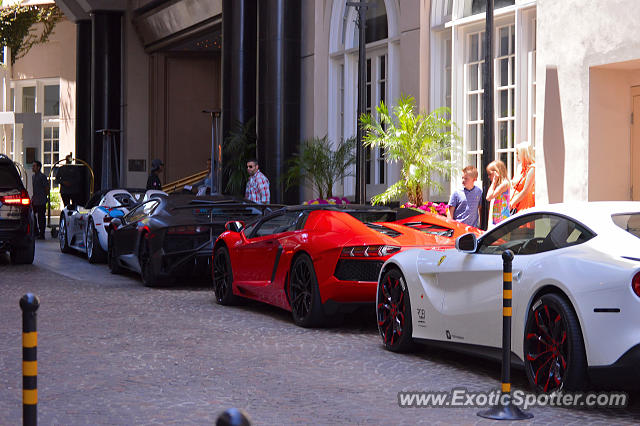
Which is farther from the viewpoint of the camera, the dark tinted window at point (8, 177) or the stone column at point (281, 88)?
the stone column at point (281, 88)

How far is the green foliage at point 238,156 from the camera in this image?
23.3 m

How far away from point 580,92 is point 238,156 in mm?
11272

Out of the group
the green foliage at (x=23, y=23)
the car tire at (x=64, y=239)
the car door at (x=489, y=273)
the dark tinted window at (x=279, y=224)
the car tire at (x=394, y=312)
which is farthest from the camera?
the green foliage at (x=23, y=23)

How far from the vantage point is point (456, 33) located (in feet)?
56.0

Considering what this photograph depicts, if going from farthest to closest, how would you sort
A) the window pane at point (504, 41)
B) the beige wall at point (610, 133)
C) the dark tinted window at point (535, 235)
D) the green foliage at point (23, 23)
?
the green foliage at point (23, 23) < the window pane at point (504, 41) < the beige wall at point (610, 133) < the dark tinted window at point (535, 235)

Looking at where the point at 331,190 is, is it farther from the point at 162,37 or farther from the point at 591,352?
the point at 162,37

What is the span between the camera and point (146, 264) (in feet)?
46.3

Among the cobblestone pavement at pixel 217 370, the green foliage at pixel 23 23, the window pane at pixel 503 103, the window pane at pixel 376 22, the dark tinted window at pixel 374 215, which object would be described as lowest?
the cobblestone pavement at pixel 217 370

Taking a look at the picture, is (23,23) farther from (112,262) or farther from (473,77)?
(473,77)

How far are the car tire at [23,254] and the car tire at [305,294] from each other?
28.0 ft

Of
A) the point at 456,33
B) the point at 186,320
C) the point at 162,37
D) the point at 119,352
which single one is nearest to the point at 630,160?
the point at 456,33

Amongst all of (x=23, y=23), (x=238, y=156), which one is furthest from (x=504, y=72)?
(x=23, y=23)

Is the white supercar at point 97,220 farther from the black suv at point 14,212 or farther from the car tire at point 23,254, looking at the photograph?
the black suv at point 14,212

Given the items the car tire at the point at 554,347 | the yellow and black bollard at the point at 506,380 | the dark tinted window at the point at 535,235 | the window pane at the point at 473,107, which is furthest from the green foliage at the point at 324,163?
the yellow and black bollard at the point at 506,380
